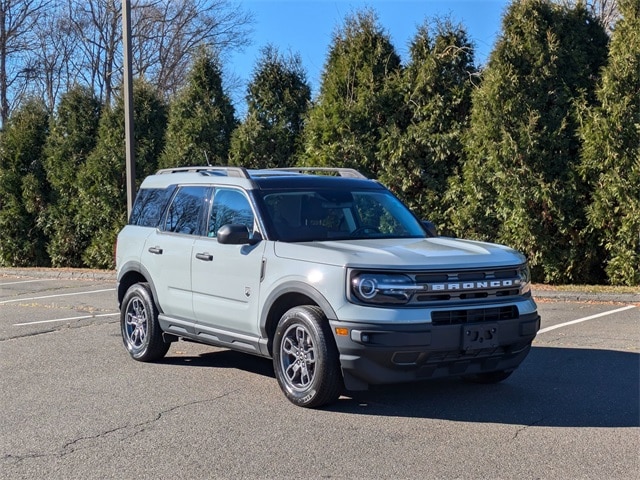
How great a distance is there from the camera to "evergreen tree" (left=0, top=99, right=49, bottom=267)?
22.0 m

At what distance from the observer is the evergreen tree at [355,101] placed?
15.8 metres

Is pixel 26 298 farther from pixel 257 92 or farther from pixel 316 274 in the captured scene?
pixel 316 274

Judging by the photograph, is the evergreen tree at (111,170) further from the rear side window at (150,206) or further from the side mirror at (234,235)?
the side mirror at (234,235)

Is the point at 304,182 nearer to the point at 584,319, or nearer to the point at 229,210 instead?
the point at 229,210

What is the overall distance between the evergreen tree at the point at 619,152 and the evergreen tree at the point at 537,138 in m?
0.39

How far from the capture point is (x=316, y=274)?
627 cm

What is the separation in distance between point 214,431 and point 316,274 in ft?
4.68

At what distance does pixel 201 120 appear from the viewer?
61.3 feet

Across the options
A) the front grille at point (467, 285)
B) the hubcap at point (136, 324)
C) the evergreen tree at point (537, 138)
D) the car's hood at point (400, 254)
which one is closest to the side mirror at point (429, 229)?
the car's hood at point (400, 254)

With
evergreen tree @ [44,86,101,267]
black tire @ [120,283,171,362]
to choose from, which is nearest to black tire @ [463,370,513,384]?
black tire @ [120,283,171,362]

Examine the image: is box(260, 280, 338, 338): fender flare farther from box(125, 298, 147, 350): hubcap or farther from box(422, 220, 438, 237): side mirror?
box(125, 298, 147, 350): hubcap

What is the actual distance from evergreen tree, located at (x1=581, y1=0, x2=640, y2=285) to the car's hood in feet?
24.0

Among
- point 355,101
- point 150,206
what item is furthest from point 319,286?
point 355,101

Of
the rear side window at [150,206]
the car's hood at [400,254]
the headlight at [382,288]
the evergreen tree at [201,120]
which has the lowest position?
the headlight at [382,288]
